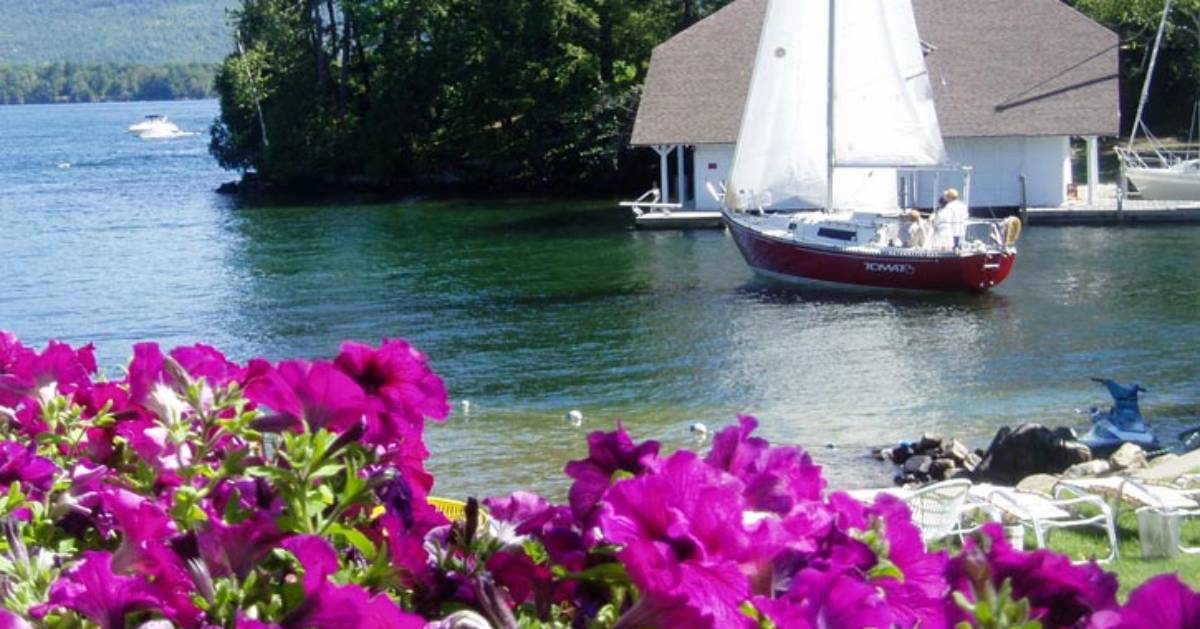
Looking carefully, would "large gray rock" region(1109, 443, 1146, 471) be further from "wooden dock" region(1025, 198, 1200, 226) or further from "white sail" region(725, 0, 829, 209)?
"wooden dock" region(1025, 198, 1200, 226)

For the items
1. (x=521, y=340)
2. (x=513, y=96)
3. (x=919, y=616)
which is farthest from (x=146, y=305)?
(x=919, y=616)

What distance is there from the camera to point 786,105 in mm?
36000

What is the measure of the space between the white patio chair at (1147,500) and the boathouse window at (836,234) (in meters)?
20.9

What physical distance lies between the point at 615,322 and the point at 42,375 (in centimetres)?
2534

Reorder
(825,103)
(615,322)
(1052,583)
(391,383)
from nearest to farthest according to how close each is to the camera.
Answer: (1052,583) < (391,383) < (615,322) < (825,103)

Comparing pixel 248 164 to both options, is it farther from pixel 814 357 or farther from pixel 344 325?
pixel 814 357

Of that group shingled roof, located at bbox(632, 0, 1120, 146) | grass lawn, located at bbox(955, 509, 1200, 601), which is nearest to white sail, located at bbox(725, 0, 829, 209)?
shingled roof, located at bbox(632, 0, 1120, 146)

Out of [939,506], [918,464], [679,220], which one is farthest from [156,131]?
[939,506]

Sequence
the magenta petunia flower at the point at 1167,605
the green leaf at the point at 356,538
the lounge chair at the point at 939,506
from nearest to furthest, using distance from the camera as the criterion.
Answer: the magenta petunia flower at the point at 1167,605, the green leaf at the point at 356,538, the lounge chair at the point at 939,506

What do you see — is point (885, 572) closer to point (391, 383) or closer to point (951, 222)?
point (391, 383)

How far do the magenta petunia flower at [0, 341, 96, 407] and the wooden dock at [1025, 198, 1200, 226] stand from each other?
4038cm

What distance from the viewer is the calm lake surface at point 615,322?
20.5 meters

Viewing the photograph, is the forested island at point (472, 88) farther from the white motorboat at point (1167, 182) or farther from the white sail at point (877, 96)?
the white sail at point (877, 96)

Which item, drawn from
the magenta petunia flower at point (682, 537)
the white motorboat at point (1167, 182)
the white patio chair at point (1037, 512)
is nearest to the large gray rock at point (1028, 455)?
the white patio chair at point (1037, 512)
